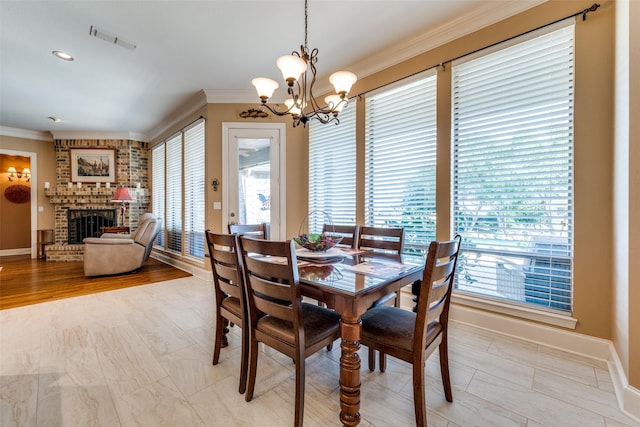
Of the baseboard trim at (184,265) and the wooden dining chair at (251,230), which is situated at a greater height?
the wooden dining chair at (251,230)

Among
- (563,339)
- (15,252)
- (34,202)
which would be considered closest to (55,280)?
(34,202)

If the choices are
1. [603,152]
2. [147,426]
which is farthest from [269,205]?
[603,152]

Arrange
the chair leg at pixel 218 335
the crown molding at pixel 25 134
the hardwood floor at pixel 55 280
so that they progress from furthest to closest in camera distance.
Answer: the crown molding at pixel 25 134 → the hardwood floor at pixel 55 280 → the chair leg at pixel 218 335

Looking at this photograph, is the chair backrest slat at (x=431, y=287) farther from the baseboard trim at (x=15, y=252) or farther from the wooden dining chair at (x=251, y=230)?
the baseboard trim at (x=15, y=252)

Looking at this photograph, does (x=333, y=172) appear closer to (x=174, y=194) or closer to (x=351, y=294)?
(x=351, y=294)

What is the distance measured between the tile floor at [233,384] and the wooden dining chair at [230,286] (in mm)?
236

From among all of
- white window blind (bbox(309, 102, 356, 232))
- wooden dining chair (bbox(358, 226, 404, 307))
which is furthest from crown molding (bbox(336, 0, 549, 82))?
A: wooden dining chair (bbox(358, 226, 404, 307))

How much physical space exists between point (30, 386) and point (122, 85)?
150 inches

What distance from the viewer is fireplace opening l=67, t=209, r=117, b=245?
247 inches

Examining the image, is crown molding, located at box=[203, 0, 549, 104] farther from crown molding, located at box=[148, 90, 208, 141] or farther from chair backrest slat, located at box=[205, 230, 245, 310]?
chair backrest slat, located at box=[205, 230, 245, 310]

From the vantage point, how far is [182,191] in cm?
508

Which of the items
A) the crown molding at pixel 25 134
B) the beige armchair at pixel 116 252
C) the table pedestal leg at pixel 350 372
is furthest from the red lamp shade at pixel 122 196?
the table pedestal leg at pixel 350 372

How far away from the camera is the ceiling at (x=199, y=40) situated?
2.37 meters

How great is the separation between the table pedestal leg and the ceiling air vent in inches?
139
